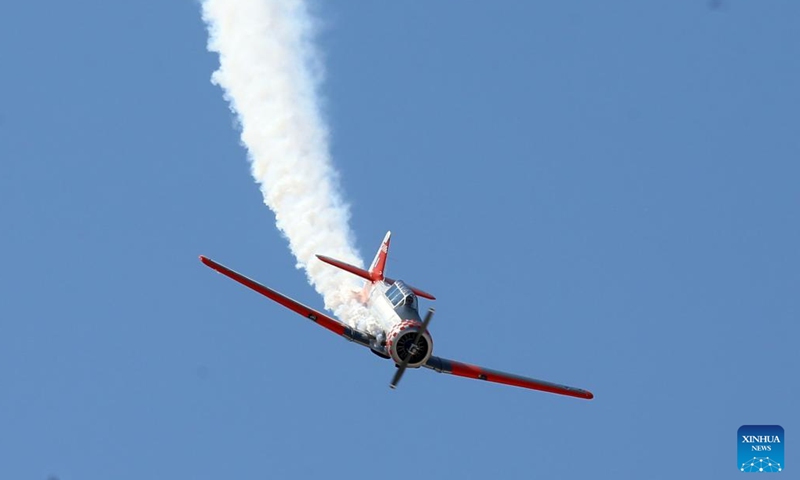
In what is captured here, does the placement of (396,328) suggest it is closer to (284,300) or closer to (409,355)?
(409,355)

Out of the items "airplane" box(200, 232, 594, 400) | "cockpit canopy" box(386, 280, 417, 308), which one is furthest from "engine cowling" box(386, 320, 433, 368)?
"cockpit canopy" box(386, 280, 417, 308)

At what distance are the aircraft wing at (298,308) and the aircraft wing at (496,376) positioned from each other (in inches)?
116

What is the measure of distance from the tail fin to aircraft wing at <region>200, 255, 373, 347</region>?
169 inches

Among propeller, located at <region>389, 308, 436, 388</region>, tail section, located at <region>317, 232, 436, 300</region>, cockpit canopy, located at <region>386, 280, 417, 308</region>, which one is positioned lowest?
propeller, located at <region>389, 308, 436, 388</region>

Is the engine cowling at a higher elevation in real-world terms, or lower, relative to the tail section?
lower

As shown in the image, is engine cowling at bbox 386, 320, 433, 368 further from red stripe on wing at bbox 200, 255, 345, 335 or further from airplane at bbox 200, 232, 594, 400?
red stripe on wing at bbox 200, 255, 345, 335

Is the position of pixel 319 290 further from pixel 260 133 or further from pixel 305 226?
pixel 260 133

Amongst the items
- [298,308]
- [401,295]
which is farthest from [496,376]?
[298,308]

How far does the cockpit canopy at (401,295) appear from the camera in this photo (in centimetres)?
5538

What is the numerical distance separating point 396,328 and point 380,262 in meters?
7.27

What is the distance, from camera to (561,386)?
60.1 metres

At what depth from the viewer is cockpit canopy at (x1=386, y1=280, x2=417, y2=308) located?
182 feet

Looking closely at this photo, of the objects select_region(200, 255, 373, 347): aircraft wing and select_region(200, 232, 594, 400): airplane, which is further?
select_region(200, 255, 373, 347): aircraft wing

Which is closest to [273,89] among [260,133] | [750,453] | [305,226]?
[260,133]
